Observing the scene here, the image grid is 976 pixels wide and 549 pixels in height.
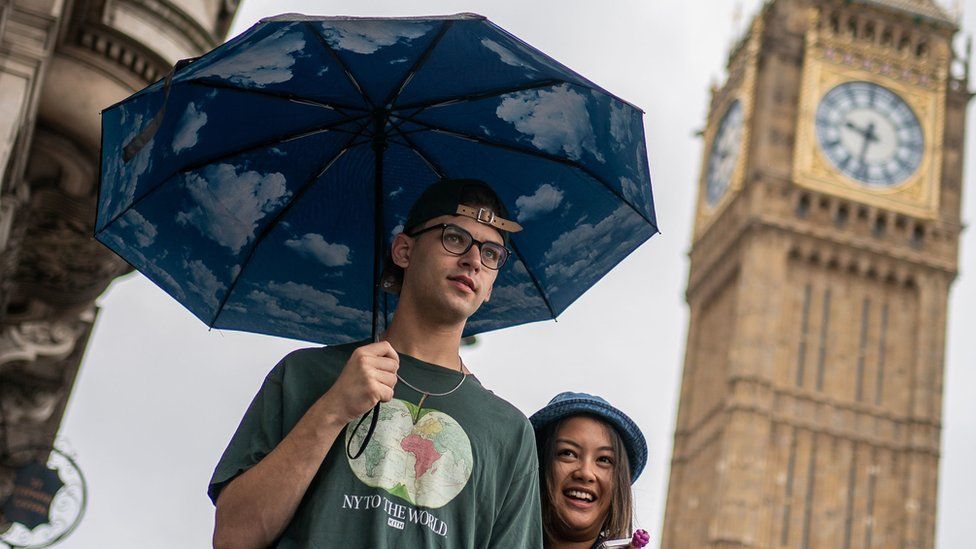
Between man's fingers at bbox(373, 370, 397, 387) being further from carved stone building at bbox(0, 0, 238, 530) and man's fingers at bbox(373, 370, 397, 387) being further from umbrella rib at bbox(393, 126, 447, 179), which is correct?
carved stone building at bbox(0, 0, 238, 530)

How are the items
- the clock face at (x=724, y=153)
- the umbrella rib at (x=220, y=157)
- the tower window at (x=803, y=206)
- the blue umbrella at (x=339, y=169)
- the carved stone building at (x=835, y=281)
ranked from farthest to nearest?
the clock face at (x=724, y=153), the tower window at (x=803, y=206), the carved stone building at (x=835, y=281), the umbrella rib at (x=220, y=157), the blue umbrella at (x=339, y=169)

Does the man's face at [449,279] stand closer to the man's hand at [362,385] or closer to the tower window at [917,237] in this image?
the man's hand at [362,385]

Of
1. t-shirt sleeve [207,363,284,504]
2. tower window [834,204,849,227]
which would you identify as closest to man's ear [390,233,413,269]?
t-shirt sleeve [207,363,284,504]

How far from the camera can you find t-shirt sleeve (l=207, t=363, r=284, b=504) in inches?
100

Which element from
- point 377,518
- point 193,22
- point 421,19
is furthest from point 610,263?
point 193,22

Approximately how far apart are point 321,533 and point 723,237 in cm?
4138

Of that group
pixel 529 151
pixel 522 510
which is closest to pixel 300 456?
pixel 522 510

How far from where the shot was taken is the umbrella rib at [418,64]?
279cm

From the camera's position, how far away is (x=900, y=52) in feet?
139

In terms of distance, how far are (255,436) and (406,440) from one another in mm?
267

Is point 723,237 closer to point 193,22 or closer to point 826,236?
point 826,236

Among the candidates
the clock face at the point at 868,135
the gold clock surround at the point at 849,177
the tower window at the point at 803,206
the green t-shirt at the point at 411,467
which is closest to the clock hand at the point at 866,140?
the clock face at the point at 868,135

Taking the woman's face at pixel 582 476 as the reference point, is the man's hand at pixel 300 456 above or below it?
below

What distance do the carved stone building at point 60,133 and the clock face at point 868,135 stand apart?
1287 inches
